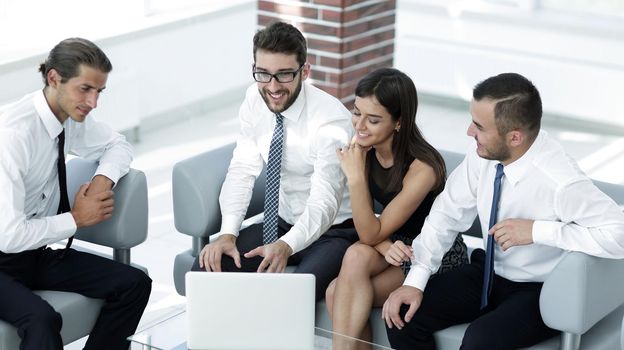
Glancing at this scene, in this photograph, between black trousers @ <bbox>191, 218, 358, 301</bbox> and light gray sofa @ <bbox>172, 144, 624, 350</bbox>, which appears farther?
black trousers @ <bbox>191, 218, 358, 301</bbox>

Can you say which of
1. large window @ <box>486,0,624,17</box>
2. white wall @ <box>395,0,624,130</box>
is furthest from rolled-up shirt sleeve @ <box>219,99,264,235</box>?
large window @ <box>486,0,624,17</box>

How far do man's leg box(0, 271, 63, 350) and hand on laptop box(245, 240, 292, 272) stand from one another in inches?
25.7

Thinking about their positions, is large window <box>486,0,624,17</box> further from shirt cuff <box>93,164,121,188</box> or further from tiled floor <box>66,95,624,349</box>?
shirt cuff <box>93,164,121,188</box>

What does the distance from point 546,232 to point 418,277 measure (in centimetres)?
43

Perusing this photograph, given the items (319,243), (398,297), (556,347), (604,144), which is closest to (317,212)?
(319,243)

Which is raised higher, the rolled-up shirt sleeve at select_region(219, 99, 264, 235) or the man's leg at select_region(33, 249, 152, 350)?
the rolled-up shirt sleeve at select_region(219, 99, 264, 235)

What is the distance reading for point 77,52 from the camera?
3.49 metres

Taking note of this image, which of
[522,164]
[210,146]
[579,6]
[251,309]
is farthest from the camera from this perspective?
[579,6]

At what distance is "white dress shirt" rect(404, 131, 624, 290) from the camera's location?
3.24m

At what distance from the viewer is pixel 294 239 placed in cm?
363

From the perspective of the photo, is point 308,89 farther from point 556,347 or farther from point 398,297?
point 556,347

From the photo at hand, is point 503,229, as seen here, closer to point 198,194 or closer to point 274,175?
point 274,175

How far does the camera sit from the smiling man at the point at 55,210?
3.38 m

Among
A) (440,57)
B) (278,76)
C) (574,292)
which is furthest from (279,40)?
(440,57)
